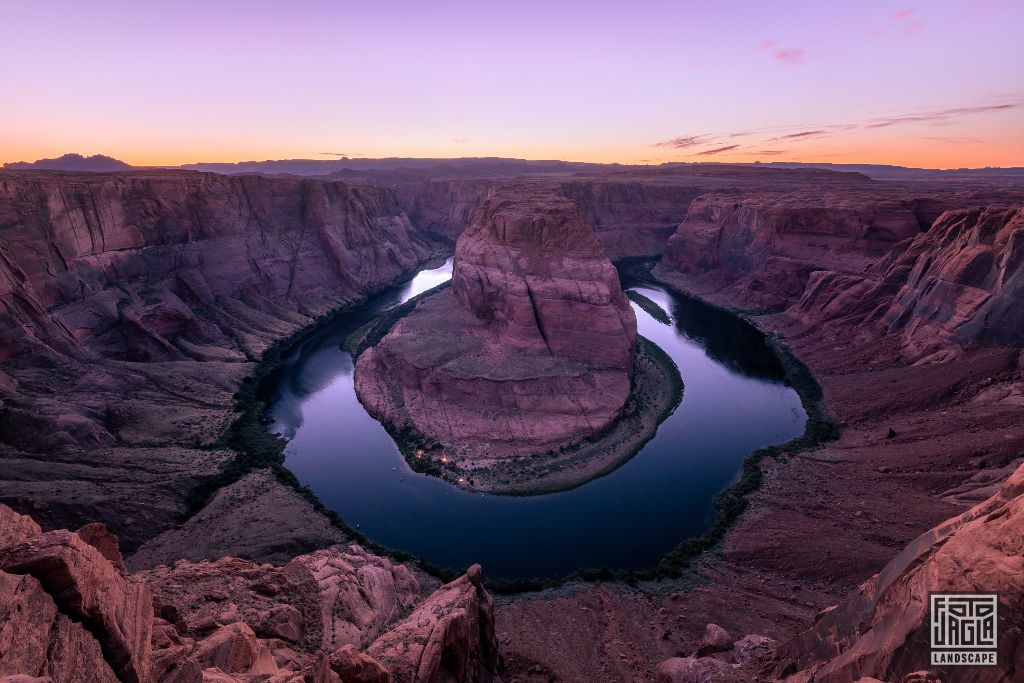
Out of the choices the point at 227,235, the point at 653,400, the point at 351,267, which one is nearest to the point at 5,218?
the point at 227,235

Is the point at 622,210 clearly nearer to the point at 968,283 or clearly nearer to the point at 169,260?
the point at 968,283

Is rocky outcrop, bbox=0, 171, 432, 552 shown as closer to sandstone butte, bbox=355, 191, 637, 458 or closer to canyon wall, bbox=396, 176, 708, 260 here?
sandstone butte, bbox=355, 191, 637, 458

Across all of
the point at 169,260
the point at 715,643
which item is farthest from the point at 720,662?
the point at 169,260

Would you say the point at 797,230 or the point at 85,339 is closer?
the point at 85,339

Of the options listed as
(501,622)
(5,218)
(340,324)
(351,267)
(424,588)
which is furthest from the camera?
(351,267)

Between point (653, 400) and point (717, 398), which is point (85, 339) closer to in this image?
point (653, 400)

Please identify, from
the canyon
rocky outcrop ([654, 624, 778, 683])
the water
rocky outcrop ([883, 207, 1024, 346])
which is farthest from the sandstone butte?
rocky outcrop ([883, 207, 1024, 346])

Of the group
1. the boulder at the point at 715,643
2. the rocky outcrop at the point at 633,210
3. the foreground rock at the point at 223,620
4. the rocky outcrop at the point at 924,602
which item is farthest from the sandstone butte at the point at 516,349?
the rocky outcrop at the point at 633,210
